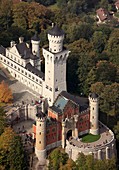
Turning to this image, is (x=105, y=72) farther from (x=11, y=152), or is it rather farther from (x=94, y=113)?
(x=11, y=152)

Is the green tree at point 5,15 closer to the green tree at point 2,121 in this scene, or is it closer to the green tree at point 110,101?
the green tree at point 110,101

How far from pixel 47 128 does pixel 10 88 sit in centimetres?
1631

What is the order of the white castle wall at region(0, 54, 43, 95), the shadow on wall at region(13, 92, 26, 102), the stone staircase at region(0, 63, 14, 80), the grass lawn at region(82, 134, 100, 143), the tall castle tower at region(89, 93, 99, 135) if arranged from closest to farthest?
the grass lawn at region(82, 134, 100, 143), the tall castle tower at region(89, 93, 99, 135), the shadow on wall at region(13, 92, 26, 102), the white castle wall at region(0, 54, 43, 95), the stone staircase at region(0, 63, 14, 80)

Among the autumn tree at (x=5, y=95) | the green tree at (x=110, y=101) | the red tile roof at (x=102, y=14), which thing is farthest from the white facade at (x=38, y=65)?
the red tile roof at (x=102, y=14)

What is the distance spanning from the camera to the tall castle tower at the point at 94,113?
281 ft

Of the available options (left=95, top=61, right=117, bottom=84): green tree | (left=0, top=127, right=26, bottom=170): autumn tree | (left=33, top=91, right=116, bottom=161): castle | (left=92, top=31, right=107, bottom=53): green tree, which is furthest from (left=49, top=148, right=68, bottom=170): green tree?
(left=92, top=31, right=107, bottom=53): green tree

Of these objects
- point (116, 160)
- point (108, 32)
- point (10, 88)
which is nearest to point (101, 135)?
point (116, 160)

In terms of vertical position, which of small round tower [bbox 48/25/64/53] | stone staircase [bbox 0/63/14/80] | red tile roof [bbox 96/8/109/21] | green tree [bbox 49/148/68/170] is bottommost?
red tile roof [bbox 96/8/109/21]

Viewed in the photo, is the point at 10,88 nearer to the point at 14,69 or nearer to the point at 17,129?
the point at 14,69

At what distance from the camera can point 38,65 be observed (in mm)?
99188

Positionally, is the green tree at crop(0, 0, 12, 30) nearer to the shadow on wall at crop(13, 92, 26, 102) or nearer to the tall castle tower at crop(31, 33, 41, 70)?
the tall castle tower at crop(31, 33, 41, 70)

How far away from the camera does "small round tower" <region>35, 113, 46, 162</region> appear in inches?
3187

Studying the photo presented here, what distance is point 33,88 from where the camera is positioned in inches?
3784

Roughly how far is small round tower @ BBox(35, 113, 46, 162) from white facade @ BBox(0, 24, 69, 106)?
10068 millimetres
